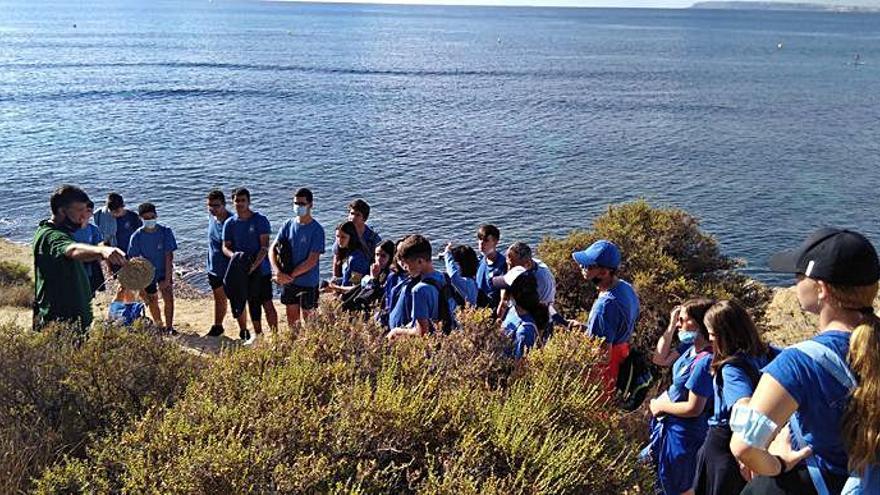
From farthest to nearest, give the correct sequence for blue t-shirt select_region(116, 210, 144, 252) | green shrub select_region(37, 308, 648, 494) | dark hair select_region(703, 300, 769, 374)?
blue t-shirt select_region(116, 210, 144, 252), dark hair select_region(703, 300, 769, 374), green shrub select_region(37, 308, 648, 494)

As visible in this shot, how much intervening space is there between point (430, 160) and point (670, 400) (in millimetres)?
27905

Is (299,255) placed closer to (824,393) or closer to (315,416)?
(315,416)

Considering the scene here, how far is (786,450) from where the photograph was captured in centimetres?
319

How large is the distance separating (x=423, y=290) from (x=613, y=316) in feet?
4.61

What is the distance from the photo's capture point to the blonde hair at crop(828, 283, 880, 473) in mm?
2818

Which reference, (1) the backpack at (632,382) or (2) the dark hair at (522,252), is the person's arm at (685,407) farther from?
(2) the dark hair at (522,252)

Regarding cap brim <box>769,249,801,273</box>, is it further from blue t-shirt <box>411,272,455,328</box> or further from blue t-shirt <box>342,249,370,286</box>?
blue t-shirt <box>342,249,370,286</box>

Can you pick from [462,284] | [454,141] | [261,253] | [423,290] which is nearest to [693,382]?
[423,290]

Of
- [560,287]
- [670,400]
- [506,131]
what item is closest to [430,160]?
[506,131]

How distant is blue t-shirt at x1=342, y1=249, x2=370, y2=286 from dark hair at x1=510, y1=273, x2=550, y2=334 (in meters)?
3.26

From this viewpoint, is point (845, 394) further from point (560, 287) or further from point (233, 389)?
point (560, 287)

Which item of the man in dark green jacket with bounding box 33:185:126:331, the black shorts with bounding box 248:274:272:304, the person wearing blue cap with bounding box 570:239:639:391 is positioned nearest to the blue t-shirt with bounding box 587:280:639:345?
the person wearing blue cap with bounding box 570:239:639:391

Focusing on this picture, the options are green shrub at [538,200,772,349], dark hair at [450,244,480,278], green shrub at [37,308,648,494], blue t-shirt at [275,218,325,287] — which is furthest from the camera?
green shrub at [538,200,772,349]

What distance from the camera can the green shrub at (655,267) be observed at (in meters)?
8.98
